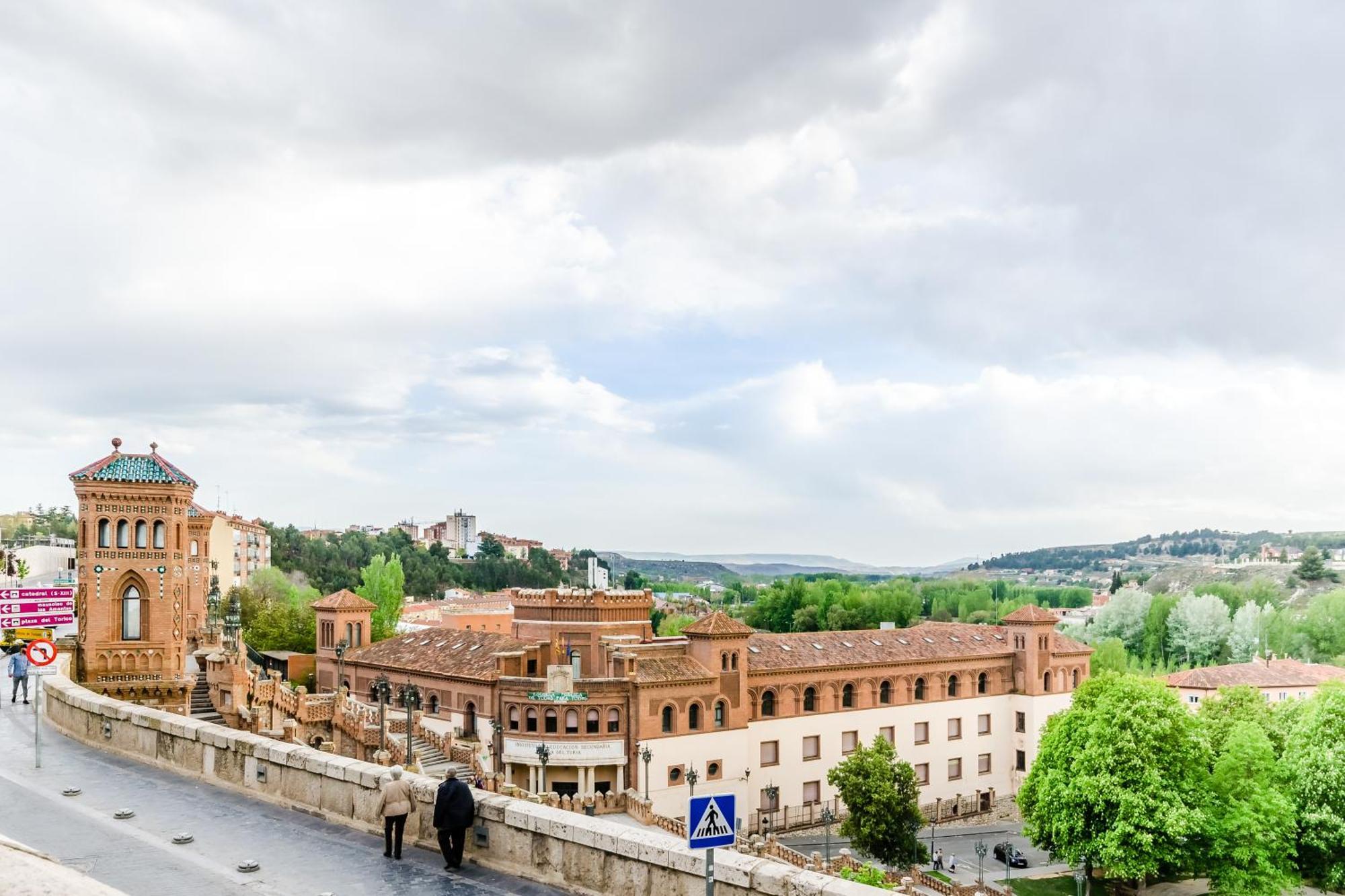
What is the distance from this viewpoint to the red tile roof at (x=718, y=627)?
5012 cm

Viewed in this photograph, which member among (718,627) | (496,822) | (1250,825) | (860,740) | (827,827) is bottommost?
(827,827)

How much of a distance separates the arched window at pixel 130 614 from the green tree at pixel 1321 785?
4109 centimetres

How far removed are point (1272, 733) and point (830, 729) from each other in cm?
2039

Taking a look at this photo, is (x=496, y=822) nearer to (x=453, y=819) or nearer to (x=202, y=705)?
(x=453, y=819)

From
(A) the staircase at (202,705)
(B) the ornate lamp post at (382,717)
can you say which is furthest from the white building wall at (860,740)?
(A) the staircase at (202,705)

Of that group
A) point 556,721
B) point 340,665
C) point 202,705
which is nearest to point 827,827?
point 556,721

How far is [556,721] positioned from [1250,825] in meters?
27.4

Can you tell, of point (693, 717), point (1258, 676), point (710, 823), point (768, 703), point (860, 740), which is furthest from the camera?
point (1258, 676)

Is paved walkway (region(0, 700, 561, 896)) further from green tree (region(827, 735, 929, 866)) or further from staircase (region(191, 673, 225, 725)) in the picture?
green tree (region(827, 735, 929, 866))

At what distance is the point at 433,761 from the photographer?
132 ft

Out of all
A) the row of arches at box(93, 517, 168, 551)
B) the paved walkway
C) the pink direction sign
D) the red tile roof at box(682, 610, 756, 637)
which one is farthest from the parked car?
the paved walkway

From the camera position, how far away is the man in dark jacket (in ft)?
37.4

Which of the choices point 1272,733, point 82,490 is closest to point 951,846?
point 1272,733

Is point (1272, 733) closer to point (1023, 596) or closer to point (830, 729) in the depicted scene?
point (830, 729)
